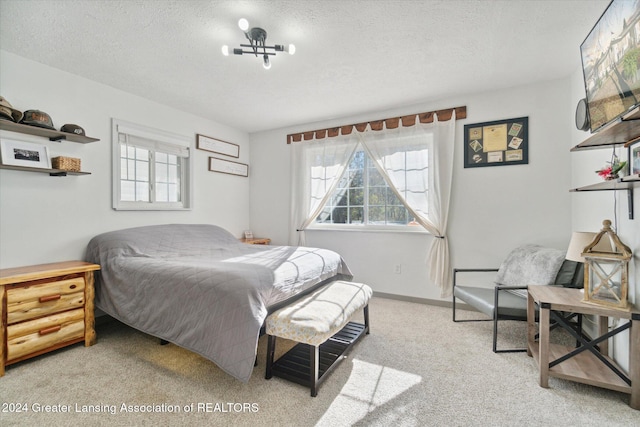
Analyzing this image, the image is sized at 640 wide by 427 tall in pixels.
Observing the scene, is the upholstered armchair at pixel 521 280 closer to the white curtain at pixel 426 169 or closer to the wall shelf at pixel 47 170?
the white curtain at pixel 426 169

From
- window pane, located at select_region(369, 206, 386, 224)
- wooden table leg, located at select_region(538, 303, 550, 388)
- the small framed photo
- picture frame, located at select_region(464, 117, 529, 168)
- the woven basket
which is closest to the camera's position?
the small framed photo

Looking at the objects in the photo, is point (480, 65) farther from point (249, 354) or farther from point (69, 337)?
point (69, 337)

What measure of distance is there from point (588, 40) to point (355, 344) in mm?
2753

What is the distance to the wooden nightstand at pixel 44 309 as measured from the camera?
2078mm

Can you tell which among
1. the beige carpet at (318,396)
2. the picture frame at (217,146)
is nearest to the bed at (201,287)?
the beige carpet at (318,396)

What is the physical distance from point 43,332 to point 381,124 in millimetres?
4084

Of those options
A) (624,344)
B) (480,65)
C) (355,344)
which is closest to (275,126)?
(480,65)

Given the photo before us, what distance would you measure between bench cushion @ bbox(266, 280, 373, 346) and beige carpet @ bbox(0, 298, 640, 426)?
37 centimetres

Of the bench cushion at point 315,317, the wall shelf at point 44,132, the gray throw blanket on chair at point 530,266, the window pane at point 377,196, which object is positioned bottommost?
the bench cushion at point 315,317

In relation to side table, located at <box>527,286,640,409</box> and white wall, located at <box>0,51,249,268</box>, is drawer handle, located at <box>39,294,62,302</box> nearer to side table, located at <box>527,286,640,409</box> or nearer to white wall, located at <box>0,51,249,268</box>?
white wall, located at <box>0,51,249,268</box>

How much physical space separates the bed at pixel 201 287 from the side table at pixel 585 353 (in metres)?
1.73

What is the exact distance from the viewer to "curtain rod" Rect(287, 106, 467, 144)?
3.46 meters

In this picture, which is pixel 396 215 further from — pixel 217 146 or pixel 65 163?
pixel 65 163

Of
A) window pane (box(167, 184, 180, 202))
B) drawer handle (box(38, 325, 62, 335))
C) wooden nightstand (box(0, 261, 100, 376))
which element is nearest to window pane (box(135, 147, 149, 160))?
window pane (box(167, 184, 180, 202))
